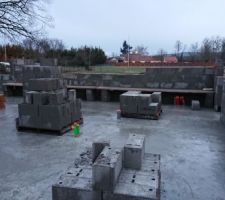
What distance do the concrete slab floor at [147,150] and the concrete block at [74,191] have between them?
28.0 inches

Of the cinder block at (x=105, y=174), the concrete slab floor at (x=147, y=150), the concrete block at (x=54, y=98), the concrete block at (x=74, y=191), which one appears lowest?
the concrete slab floor at (x=147, y=150)

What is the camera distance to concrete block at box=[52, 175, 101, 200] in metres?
2.87

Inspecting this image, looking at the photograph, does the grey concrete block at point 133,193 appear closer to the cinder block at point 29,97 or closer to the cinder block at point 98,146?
the cinder block at point 98,146

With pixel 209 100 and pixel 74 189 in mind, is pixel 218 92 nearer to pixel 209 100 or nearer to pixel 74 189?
pixel 209 100

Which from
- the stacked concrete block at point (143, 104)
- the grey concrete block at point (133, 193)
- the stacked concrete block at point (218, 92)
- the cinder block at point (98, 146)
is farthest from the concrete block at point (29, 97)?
the stacked concrete block at point (218, 92)

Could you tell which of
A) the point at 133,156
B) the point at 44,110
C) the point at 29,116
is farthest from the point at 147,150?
the point at 29,116

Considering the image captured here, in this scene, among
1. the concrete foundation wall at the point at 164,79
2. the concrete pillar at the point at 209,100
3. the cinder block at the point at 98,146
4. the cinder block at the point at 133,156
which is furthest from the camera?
the concrete foundation wall at the point at 164,79

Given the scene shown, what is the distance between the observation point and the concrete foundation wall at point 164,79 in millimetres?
11617

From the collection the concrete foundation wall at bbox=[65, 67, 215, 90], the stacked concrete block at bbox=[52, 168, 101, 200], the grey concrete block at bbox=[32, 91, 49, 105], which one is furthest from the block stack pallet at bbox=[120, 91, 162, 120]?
the stacked concrete block at bbox=[52, 168, 101, 200]

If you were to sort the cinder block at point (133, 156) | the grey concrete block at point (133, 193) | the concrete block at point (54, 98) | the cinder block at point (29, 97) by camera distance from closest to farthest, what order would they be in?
1. the grey concrete block at point (133, 193)
2. the cinder block at point (133, 156)
3. the concrete block at point (54, 98)
4. the cinder block at point (29, 97)

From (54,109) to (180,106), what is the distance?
6565 millimetres

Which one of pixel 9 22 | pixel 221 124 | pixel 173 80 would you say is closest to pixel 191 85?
pixel 173 80

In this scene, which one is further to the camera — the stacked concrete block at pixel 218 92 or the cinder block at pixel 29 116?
the stacked concrete block at pixel 218 92

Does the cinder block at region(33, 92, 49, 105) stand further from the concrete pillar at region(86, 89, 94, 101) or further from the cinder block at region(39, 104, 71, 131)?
the concrete pillar at region(86, 89, 94, 101)
